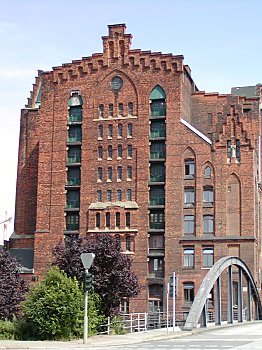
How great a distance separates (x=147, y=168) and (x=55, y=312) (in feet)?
135

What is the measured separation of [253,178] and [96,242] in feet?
100

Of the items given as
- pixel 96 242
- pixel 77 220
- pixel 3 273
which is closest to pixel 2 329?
pixel 96 242

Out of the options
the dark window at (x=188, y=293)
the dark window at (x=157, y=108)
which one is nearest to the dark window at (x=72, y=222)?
the dark window at (x=188, y=293)

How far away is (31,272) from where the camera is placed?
7169cm

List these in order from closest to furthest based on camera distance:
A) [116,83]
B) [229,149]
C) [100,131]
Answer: [229,149], [100,131], [116,83]

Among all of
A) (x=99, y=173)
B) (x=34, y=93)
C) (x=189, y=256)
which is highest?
(x=34, y=93)

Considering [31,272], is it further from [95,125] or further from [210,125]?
[210,125]

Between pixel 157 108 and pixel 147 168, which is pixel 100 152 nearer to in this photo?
pixel 147 168

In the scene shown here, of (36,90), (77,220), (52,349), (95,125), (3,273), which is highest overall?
(36,90)

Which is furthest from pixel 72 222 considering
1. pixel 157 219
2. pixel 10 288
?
pixel 10 288

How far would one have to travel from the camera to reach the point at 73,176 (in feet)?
242

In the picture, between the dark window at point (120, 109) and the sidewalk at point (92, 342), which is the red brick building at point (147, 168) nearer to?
the dark window at point (120, 109)

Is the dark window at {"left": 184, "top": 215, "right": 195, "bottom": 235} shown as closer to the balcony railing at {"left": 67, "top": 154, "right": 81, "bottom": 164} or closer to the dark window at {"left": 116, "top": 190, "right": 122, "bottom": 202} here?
the dark window at {"left": 116, "top": 190, "right": 122, "bottom": 202}

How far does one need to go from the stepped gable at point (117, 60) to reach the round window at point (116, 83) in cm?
150
